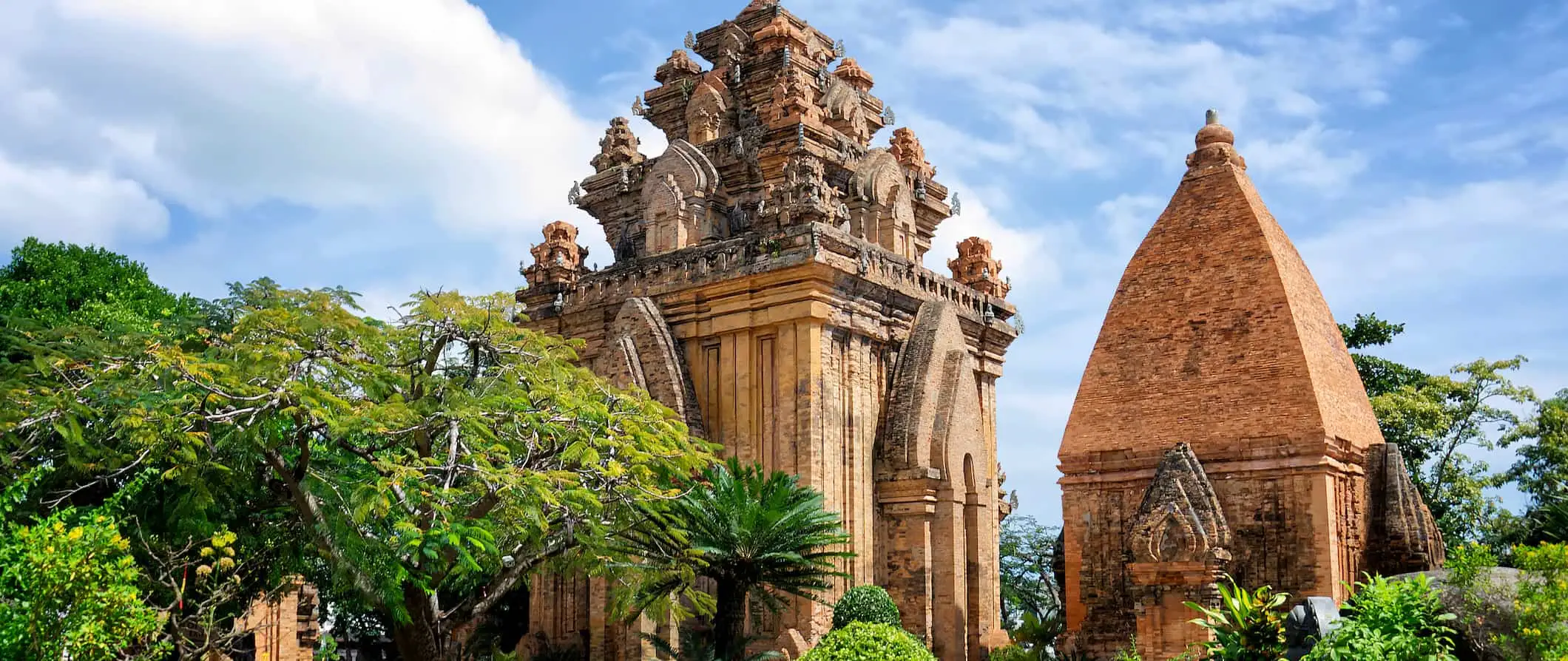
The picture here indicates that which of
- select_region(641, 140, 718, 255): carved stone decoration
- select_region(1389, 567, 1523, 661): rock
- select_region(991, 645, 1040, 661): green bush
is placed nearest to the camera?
select_region(1389, 567, 1523, 661): rock

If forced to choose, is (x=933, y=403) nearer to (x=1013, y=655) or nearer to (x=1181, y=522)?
(x=1013, y=655)

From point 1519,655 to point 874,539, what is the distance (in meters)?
10.0

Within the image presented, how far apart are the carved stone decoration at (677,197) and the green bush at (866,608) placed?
22.9ft

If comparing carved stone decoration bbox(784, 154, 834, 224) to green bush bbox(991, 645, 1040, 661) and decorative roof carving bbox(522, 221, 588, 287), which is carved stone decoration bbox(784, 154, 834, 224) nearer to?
decorative roof carving bbox(522, 221, 588, 287)

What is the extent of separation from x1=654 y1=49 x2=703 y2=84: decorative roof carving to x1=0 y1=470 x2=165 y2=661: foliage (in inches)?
621

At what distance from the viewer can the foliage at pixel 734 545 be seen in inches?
760

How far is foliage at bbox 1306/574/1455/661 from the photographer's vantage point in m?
14.1

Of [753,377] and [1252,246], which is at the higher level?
[1252,246]

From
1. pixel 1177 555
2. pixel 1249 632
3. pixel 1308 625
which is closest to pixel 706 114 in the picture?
pixel 1177 555

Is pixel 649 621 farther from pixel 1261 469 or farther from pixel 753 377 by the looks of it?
pixel 1261 469

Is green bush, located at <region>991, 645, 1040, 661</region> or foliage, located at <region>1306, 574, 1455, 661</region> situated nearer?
foliage, located at <region>1306, 574, 1455, 661</region>

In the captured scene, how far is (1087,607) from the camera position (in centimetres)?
2153

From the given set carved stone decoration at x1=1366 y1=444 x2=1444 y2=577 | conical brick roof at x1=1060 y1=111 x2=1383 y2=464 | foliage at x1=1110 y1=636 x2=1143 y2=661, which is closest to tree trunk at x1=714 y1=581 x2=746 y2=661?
foliage at x1=1110 y1=636 x2=1143 y2=661

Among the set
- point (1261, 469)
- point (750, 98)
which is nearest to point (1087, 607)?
point (1261, 469)
